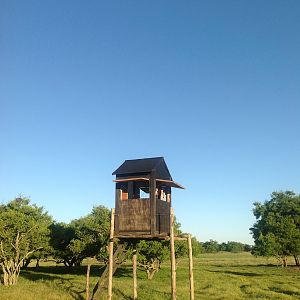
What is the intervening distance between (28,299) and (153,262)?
23.5m

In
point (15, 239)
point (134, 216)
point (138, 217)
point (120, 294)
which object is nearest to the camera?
point (138, 217)

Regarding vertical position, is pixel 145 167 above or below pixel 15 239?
above

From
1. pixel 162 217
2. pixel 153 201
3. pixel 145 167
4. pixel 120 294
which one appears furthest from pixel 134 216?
pixel 120 294

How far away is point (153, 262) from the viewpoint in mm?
45781

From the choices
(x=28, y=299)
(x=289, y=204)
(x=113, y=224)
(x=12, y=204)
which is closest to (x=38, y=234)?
(x=28, y=299)

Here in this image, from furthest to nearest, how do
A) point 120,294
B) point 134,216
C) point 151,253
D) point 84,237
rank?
point 84,237 → point 151,253 → point 120,294 → point 134,216

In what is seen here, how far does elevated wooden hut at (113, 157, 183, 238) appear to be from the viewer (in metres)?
21.6

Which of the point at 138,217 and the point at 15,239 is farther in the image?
the point at 15,239

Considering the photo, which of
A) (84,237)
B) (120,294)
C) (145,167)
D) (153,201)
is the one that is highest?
(145,167)

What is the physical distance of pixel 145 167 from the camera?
74.1 feet

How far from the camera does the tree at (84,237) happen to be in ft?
150

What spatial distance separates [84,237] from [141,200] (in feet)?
89.5

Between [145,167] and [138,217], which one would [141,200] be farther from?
[145,167]

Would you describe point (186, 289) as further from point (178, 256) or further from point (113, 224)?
point (178, 256)
